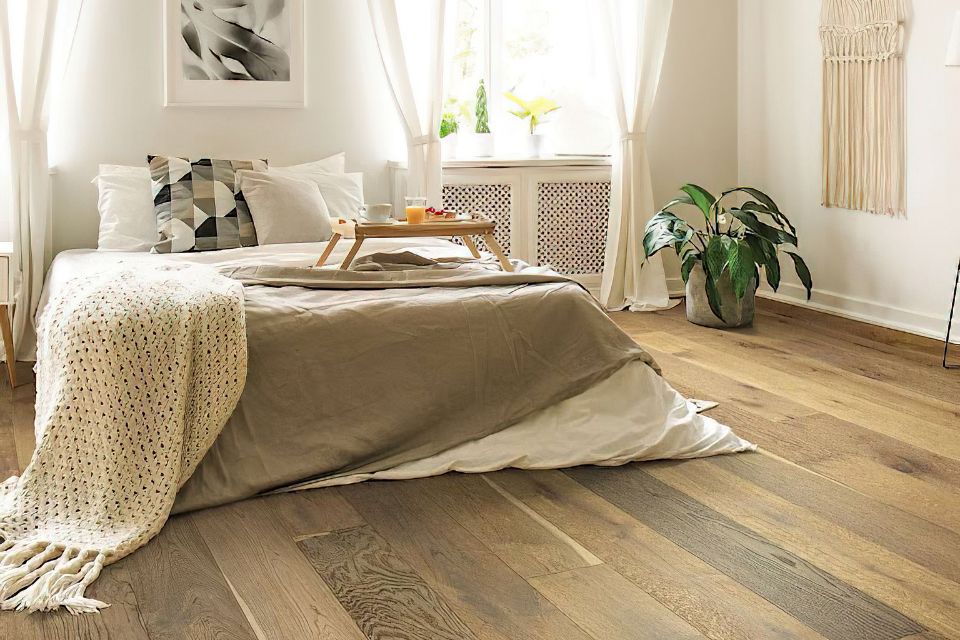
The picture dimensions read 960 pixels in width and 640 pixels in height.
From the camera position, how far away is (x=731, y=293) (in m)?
4.91

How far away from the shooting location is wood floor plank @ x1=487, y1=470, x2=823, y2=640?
195 cm

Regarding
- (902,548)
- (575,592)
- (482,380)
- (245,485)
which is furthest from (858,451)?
(245,485)

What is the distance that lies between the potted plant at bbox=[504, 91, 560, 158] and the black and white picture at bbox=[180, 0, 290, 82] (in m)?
1.27

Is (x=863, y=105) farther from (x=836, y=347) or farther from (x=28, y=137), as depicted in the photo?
(x=28, y=137)

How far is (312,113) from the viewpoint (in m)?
5.07

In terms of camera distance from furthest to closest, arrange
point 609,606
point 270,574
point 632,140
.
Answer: point 632,140
point 270,574
point 609,606

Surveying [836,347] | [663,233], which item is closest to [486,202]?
[663,233]

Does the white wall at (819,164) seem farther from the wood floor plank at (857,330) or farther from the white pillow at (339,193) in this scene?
the white pillow at (339,193)

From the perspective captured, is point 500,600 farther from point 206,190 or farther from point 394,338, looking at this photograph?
point 206,190

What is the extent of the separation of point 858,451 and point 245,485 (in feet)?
5.98

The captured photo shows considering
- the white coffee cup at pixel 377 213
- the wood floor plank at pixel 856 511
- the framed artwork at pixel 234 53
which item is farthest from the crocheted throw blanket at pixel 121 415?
the framed artwork at pixel 234 53

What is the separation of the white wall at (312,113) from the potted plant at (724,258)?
0.78 metres

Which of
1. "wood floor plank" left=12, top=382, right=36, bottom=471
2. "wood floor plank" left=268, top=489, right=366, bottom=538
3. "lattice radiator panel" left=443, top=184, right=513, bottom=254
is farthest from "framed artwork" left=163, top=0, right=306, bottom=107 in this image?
"wood floor plank" left=268, top=489, right=366, bottom=538

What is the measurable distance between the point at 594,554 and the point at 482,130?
3530 mm
